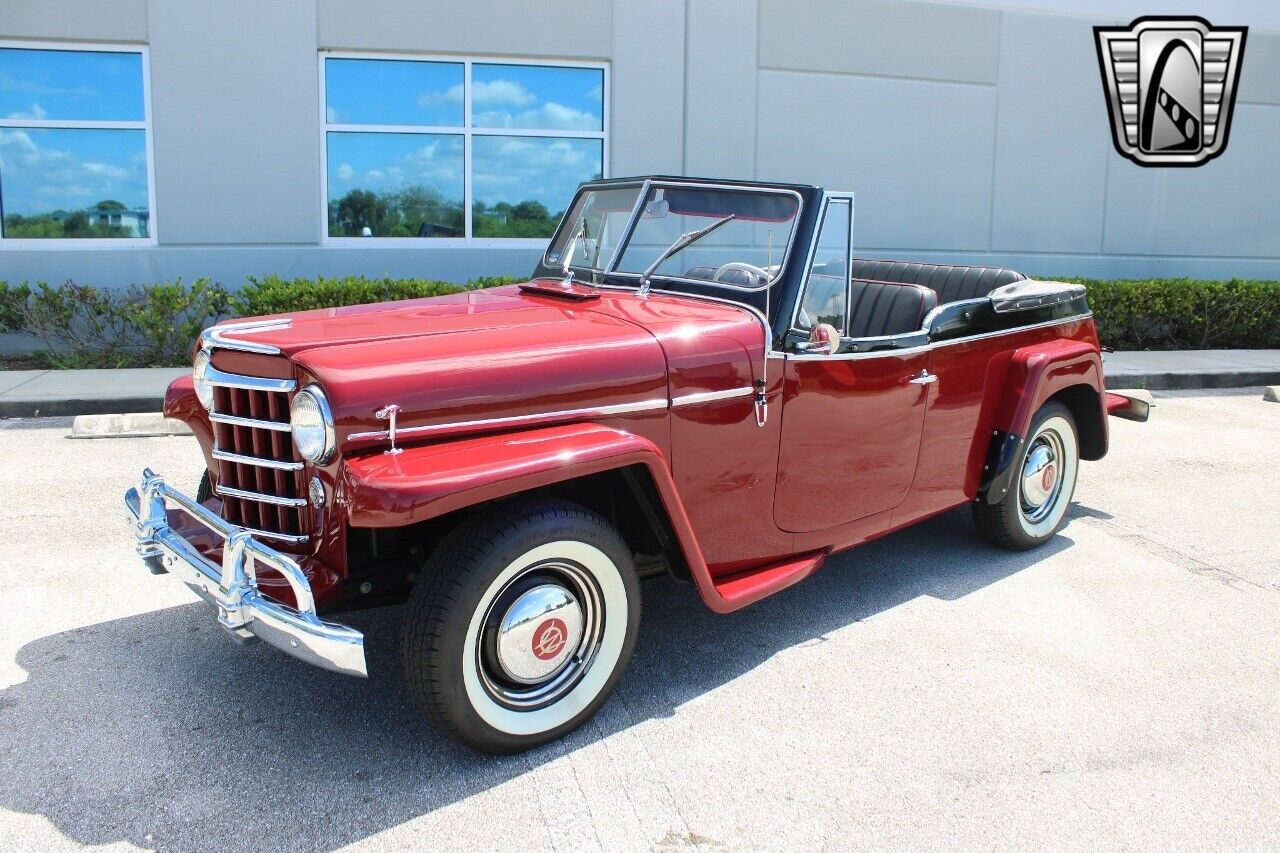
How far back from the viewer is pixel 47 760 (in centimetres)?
302

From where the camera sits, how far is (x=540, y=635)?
3047 millimetres

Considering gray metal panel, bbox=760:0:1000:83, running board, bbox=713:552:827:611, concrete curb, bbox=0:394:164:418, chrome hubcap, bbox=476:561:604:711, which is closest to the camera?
chrome hubcap, bbox=476:561:604:711

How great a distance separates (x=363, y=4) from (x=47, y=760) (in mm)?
8394

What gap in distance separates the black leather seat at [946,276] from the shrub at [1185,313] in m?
6.49

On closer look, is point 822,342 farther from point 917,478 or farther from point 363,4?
point 363,4

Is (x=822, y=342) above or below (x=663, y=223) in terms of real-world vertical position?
below

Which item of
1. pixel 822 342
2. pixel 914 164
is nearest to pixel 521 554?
pixel 822 342

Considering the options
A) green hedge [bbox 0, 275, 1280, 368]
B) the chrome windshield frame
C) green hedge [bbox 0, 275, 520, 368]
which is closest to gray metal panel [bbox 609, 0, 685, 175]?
green hedge [bbox 0, 275, 1280, 368]

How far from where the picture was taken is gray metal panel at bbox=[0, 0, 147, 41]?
9289 mm

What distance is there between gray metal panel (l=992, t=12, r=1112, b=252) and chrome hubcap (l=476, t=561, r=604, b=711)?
10.2 m

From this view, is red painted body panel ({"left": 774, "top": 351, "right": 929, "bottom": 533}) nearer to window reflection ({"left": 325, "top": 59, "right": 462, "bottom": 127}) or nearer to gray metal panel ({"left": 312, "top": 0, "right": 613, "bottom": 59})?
gray metal panel ({"left": 312, "top": 0, "right": 613, "bottom": 59})

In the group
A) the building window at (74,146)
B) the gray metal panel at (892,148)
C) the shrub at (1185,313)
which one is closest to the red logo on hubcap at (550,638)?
the building window at (74,146)

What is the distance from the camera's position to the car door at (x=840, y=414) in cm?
376

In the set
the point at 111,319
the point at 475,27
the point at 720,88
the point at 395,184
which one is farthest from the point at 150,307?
the point at 720,88
